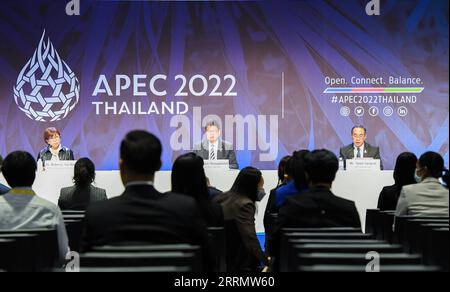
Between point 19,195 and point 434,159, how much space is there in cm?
239

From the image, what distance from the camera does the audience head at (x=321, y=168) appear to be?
→ 3039 mm

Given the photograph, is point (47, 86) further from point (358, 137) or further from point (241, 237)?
point (241, 237)

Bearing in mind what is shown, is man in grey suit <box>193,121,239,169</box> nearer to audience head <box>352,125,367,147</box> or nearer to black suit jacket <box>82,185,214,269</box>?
audience head <box>352,125,367,147</box>

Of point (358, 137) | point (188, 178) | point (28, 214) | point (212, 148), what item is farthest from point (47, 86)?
point (188, 178)

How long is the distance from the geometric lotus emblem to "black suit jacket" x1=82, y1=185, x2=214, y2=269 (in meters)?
8.17

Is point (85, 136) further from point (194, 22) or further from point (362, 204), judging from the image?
point (362, 204)

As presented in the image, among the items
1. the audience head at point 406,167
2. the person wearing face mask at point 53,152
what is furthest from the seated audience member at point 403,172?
the person wearing face mask at point 53,152

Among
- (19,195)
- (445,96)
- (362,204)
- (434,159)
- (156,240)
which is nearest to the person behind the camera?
(156,240)

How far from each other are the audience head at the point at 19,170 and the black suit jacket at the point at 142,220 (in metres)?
1.10

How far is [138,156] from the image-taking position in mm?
2361

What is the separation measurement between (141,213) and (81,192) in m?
2.57

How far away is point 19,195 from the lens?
3170 mm

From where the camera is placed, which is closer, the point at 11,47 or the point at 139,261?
the point at 139,261
